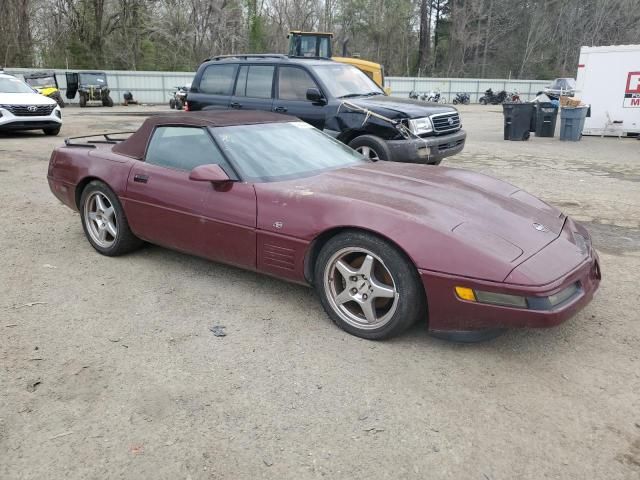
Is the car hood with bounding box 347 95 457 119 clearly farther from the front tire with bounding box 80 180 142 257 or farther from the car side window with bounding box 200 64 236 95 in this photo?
the front tire with bounding box 80 180 142 257

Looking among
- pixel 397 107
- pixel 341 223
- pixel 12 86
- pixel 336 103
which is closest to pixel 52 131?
pixel 12 86

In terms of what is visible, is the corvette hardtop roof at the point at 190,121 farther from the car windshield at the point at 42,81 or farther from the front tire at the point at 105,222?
the car windshield at the point at 42,81

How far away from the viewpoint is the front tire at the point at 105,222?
4570mm

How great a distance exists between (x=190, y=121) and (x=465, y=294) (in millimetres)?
2673

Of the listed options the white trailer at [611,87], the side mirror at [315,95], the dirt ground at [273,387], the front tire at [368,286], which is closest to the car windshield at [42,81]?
the side mirror at [315,95]

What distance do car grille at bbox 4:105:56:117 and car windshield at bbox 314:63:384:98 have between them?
8.27 m

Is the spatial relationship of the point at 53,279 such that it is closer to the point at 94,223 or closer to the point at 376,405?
the point at 94,223

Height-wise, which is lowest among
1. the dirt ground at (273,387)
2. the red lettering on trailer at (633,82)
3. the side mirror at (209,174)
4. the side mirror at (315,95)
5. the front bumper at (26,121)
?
the dirt ground at (273,387)

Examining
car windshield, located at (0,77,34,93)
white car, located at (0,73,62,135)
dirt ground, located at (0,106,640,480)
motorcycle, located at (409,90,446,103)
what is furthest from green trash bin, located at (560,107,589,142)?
motorcycle, located at (409,90,446,103)

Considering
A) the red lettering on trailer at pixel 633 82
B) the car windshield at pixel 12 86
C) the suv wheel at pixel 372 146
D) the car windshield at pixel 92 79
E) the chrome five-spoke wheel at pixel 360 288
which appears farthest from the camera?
the car windshield at pixel 92 79

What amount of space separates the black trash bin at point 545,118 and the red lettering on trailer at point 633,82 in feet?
6.34

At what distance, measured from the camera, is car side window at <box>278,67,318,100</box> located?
27.3ft

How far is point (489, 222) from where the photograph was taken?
3229 mm

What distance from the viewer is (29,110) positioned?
509 inches
